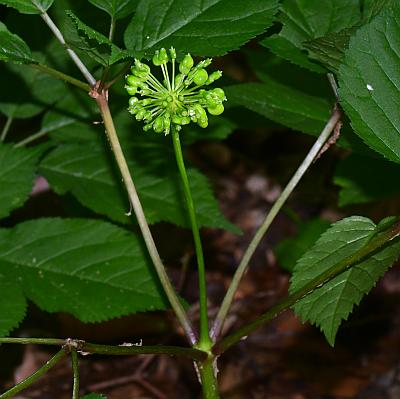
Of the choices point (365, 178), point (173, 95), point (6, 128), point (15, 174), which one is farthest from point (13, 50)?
point (365, 178)

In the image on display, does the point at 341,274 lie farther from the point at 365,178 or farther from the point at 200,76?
the point at 365,178

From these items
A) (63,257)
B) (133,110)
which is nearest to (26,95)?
(63,257)

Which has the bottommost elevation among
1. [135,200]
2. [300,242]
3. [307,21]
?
[135,200]

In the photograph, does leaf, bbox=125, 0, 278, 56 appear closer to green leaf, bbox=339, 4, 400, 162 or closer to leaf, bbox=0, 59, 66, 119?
green leaf, bbox=339, 4, 400, 162

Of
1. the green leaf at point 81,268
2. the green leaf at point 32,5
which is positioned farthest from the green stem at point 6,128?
the green leaf at point 32,5

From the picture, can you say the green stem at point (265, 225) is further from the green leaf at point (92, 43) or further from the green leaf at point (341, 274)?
the green leaf at point (92, 43)

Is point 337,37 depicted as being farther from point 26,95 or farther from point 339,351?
point 339,351
